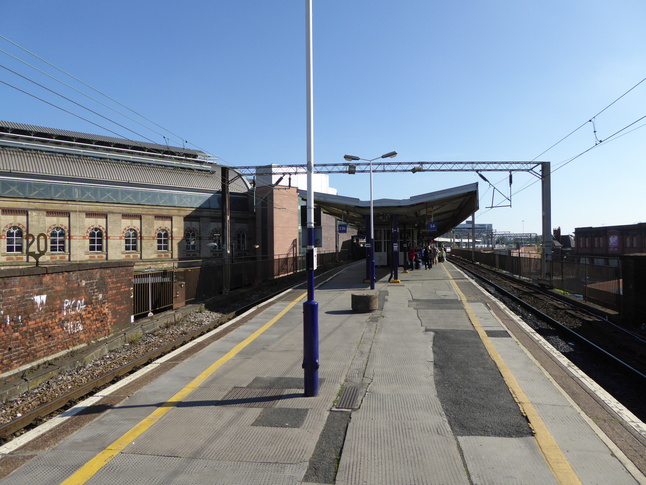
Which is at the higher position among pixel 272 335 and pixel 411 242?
pixel 411 242

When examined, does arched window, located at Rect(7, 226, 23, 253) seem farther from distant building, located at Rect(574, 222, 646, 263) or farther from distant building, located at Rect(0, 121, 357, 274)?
distant building, located at Rect(574, 222, 646, 263)

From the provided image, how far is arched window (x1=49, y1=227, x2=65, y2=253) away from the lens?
90.8 feet

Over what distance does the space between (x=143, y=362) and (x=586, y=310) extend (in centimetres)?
1437

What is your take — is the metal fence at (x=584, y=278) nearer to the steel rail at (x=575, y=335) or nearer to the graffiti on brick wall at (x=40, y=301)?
the steel rail at (x=575, y=335)

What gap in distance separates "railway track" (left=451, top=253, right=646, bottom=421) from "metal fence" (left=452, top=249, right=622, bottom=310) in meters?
0.66

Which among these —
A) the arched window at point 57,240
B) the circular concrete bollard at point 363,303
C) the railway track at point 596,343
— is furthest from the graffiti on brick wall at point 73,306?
the arched window at point 57,240

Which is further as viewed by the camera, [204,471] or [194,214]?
[194,214]

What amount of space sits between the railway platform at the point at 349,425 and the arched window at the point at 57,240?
24623mm

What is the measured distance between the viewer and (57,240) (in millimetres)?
27922

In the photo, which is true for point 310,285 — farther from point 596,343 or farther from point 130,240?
point 130,240

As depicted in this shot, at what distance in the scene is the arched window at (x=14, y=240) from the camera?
85.2ft

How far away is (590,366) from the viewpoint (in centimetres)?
875

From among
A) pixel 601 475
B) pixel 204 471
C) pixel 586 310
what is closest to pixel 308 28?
pixel 204 471

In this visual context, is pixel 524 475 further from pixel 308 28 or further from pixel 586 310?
pixel 586 310
